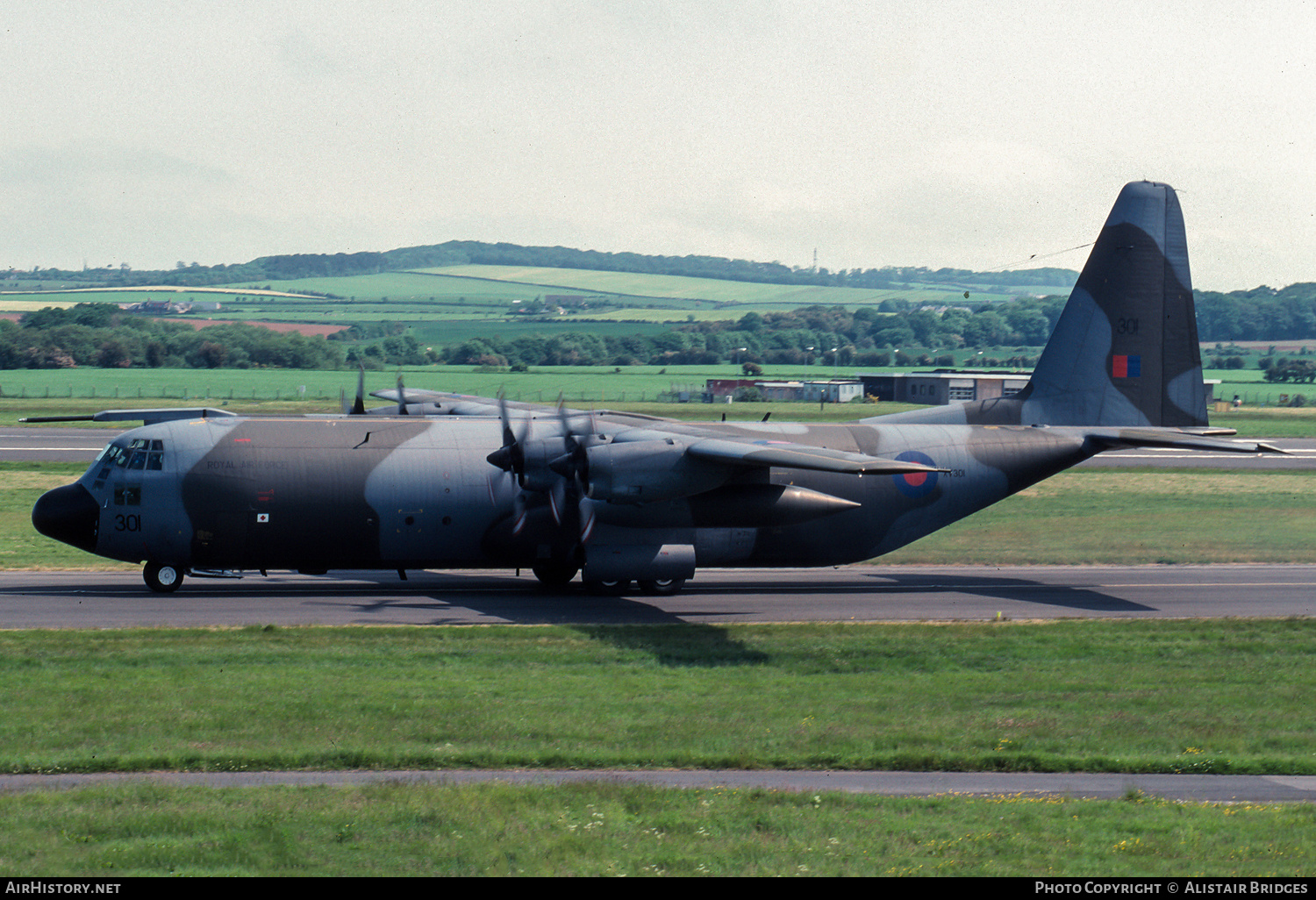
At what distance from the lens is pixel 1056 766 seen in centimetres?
1734

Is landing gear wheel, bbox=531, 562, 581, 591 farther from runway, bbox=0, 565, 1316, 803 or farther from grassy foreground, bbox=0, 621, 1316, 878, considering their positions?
grassy foreground, bbox=0, 621, 1316, 878

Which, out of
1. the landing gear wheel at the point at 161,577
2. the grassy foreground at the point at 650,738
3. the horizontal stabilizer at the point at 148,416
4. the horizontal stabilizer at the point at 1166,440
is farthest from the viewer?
the horizontal stabilizer at the point at 148,416

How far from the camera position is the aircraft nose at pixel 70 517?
29.0m

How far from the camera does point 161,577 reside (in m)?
30.1

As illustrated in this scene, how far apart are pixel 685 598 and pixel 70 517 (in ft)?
50.3

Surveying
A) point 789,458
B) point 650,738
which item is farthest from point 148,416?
point 650,738

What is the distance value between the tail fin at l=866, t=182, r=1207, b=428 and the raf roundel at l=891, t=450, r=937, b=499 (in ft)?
8.22

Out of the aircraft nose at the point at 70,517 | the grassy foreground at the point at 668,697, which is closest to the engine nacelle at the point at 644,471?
the grassy foreground at the point at 668,697

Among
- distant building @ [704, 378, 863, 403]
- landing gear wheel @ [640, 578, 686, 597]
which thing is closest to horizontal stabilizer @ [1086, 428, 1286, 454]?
landing gear wheel @ [640, 578, 686, 597]

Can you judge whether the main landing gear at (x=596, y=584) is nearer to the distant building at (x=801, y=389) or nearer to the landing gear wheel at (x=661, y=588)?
the landing gear wheel at (x=661, y=588)

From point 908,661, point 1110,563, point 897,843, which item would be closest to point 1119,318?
point 1110,563

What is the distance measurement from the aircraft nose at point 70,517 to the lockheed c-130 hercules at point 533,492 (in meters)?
0.04

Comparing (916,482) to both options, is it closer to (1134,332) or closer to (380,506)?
(1134,332)
